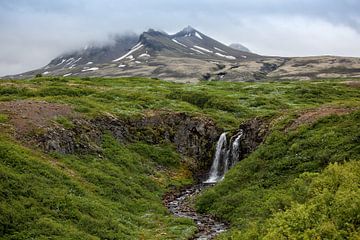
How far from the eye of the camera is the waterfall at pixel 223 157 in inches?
1904

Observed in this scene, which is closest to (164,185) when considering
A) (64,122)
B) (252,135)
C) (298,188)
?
(252,135)

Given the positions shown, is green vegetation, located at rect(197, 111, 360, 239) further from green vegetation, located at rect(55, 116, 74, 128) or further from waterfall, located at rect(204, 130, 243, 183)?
green vegetation, located at rect(55, 116, 74, 128)

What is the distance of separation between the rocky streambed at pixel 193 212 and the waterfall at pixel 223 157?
13.0 feet

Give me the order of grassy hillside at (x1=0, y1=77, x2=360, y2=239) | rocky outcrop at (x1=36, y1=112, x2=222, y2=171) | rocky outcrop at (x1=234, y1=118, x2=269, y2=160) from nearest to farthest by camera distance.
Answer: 1. grassy hillside at (x1=0, y1=77, x2=360, y2=239)
2. rocky outcrop at (x1=36, y1=112, x2=222, y2=171)
3. rocky outcrop at (x1=234, y1=118, x2=269, y2=160)

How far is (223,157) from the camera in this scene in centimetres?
5044

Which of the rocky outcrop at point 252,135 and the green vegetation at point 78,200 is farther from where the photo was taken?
the rocky outcrop at point 252,135

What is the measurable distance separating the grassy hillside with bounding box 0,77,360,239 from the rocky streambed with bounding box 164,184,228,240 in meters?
0.83

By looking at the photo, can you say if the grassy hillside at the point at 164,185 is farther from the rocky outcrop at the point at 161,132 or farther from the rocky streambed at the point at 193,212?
the rocky outcrop at the point at 161,132

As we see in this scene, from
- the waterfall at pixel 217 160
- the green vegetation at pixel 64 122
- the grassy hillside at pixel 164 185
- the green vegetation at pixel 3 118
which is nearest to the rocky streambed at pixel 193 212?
the grassy hillside at pixel 164 185

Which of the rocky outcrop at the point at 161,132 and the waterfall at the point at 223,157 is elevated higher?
the rocky outcrop at the point at 161,132

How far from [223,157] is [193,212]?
52.1 ft

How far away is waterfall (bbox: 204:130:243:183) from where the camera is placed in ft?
159

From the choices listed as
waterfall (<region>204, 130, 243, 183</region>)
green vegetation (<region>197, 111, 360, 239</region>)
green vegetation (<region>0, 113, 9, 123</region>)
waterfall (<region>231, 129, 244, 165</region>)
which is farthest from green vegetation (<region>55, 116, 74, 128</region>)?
waterfall (<region>231, 129, 244, 165</region>)

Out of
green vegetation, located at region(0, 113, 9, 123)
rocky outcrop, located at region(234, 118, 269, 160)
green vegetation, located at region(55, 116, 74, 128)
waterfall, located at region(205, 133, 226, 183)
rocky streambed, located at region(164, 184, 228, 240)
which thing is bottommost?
rocky streambed, located at region(164, 184, 228, 240)
